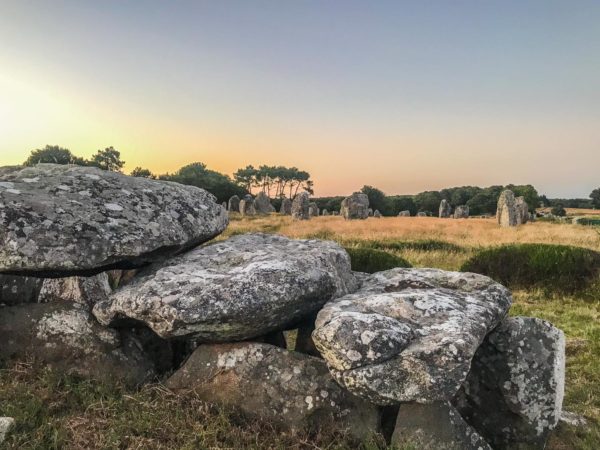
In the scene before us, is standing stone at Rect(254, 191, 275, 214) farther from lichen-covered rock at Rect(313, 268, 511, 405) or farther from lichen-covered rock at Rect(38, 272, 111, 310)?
lichen-covered rock at Rect(313, 268, 511, 405)

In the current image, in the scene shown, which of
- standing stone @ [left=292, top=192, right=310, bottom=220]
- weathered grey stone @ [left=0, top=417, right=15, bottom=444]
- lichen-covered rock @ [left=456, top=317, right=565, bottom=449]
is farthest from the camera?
standing stone @ [left=292, top=192, right=310, bottom=220]

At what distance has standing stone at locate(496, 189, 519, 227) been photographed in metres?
33.0

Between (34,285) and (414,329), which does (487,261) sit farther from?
(34,285)

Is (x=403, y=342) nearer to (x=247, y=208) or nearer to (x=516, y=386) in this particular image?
(x=516, y=386)

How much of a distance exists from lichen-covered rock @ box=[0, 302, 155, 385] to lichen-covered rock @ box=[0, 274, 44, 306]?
0.74 m

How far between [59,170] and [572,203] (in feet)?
356

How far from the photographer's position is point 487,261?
14.7 metres

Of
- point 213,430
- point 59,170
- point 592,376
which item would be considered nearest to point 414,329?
point 213,430

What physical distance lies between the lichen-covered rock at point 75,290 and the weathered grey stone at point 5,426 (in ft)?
6.05

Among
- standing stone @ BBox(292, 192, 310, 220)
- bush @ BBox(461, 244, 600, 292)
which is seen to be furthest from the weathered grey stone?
standing stone @ BBox(292, 192, 310, 220)

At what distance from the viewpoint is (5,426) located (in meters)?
4.38

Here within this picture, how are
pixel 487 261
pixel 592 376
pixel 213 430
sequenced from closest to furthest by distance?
pixel 213 430 < pixel 592 376 < pixel 487 261

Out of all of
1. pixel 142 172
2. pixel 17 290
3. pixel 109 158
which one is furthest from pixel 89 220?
pixel 109 158

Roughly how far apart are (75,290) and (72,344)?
35.1 inches
